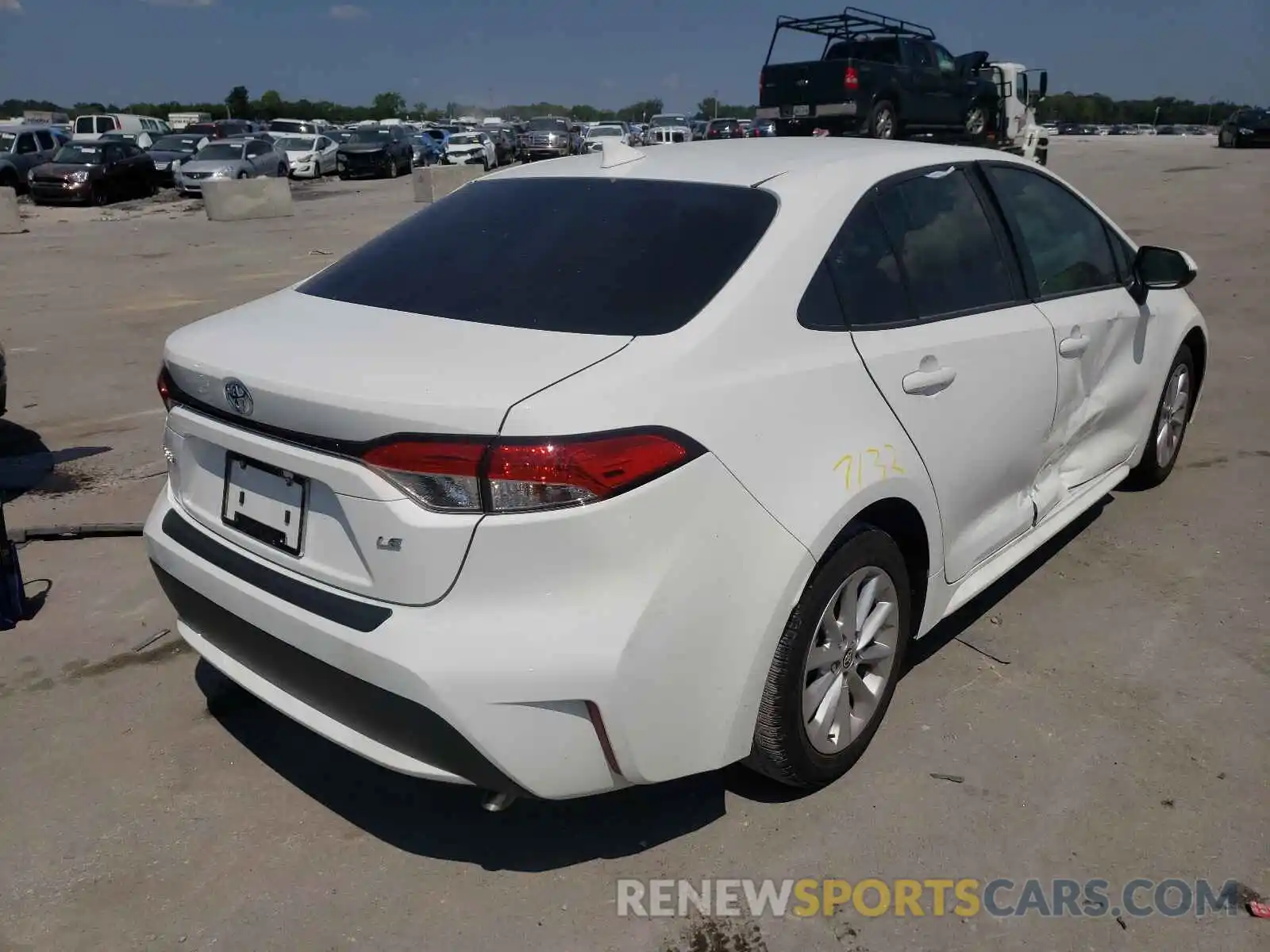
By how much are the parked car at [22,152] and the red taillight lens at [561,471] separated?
28936mm

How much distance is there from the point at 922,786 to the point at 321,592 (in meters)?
1.76

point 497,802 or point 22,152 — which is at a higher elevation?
point 22,152

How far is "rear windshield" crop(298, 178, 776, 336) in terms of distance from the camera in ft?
8.30

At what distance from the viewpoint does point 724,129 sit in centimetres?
3872

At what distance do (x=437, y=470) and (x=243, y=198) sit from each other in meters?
21.0

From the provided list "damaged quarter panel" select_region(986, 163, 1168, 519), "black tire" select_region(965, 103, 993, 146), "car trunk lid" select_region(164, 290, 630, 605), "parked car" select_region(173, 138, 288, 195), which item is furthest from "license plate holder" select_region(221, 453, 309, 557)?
"parked car" select_region(173, 138, 288, 195)

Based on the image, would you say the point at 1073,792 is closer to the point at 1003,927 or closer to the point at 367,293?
the point at 1003,927

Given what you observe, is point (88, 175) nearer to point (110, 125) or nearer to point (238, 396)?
point (110, 125)

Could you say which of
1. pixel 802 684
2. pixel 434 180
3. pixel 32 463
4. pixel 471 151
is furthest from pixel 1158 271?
pixel 471 151

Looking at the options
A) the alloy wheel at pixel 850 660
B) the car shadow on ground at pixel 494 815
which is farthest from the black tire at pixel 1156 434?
the car shadow on ground at pixel 494 815

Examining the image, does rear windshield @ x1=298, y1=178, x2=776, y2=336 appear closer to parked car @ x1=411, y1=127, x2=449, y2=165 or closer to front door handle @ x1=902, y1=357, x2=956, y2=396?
front door handle @ x1=902, y1=357, x2=956, y2=396

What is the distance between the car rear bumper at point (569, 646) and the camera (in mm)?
2123

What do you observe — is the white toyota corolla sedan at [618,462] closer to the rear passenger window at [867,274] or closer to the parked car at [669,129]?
the rear passenger window at [867,274]

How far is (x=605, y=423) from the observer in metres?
2.13
